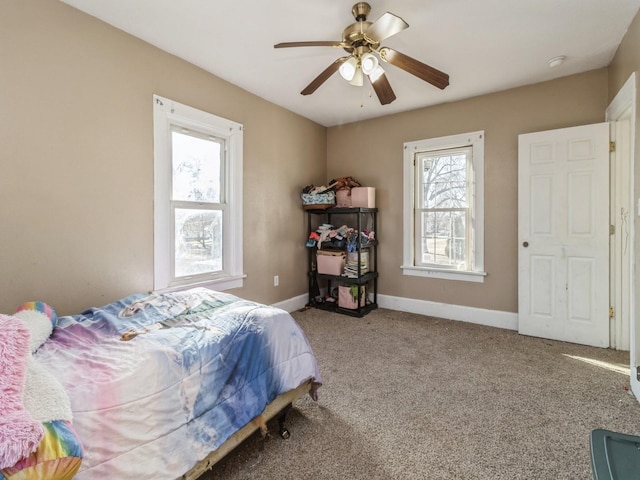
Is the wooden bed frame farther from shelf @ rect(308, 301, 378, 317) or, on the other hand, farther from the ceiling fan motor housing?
the ceiling fan motor housing

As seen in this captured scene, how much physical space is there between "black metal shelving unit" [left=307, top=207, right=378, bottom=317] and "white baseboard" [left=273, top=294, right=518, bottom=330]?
17 cm

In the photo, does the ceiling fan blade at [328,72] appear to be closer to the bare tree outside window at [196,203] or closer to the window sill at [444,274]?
the bare tree outside window at [196,203]

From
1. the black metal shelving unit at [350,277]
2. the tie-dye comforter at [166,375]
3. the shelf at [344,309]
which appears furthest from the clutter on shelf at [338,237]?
the tie-dye comforter at [166,375]

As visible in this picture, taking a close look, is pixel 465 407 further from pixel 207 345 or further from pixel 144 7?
pixel 144 7

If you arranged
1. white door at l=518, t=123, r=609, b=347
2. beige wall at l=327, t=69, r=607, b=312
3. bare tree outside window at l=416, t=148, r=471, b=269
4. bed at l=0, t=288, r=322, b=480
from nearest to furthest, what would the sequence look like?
bed at l=0, t=288, r=322, b=480, white door at l=518, t=123, r=609, b=347, beige wall at l=327, t=69, r=607, b=312, bare tree outside window at l=416, t=148, r=471, b=269

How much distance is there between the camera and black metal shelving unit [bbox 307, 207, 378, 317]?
3779 mm

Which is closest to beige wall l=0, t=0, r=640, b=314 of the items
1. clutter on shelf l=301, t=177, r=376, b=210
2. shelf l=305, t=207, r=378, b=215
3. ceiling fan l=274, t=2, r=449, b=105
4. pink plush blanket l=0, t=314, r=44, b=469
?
clutter on shelf l=301, t=177, r=376, b=210

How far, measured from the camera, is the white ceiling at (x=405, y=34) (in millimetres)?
2035

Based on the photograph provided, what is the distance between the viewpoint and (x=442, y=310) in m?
3.70

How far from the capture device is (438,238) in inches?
150

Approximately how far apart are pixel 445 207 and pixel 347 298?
5.40 ft

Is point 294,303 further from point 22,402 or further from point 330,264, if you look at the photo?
point 22,402

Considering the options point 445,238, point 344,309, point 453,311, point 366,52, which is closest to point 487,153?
point 445,238

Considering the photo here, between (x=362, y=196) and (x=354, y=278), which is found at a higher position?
(x=362, y=196)
